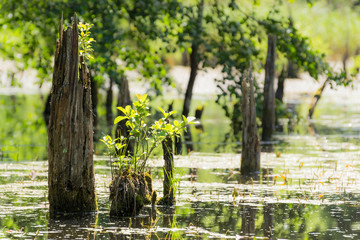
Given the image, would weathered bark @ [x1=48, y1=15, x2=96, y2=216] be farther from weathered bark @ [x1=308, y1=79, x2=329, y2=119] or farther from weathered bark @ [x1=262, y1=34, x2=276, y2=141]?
weathered bark @ [x1=308, y1=79, x2=329, y2=119]

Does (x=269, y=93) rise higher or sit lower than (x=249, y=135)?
higher

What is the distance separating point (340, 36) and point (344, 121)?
34640mm

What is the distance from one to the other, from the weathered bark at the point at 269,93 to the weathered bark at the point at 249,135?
943cm

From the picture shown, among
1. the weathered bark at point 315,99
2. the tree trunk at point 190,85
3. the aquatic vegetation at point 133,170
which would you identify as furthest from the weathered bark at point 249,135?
the weathered bark at point 315,99

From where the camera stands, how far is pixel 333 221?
10477mm

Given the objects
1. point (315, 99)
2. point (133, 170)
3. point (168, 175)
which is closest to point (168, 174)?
point (168, 175)

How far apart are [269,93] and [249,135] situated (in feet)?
35.7

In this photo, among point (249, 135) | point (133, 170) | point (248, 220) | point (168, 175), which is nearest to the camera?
point (248, 220)

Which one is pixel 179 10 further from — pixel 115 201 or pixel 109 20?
pixel 115 201

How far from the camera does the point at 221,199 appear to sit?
12164mm

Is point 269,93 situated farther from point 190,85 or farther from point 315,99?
point 315,99

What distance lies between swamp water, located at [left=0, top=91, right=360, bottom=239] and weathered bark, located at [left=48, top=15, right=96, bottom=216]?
1.66 ft

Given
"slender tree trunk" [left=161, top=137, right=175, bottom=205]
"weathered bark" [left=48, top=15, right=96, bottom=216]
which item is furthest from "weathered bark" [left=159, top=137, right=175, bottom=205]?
"weathered bark" [left=48, top=15, right=96, bottom=216]

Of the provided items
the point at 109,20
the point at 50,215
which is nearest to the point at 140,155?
the point at 50,215
